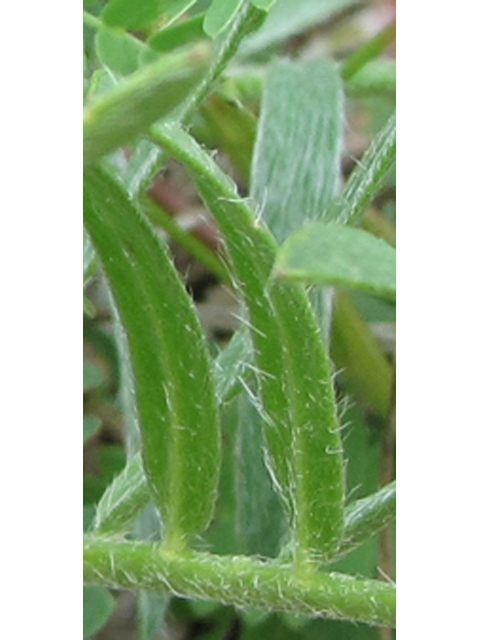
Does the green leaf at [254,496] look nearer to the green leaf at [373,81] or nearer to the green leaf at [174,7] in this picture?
the green leaf at [174,7]

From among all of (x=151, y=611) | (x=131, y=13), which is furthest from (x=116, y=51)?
(x=151, y=611)

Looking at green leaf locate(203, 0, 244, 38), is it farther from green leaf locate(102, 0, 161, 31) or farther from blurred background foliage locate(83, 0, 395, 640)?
blurred background foliage locate(83, 0, 395, 640)

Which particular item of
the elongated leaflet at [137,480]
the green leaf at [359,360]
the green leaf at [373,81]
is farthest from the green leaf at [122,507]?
the green leaf at [373,81]

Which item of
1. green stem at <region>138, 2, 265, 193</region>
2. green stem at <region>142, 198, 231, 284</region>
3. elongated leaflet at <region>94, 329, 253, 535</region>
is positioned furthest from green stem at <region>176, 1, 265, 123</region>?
green stem at <region>142, 198, 231, 284</region>

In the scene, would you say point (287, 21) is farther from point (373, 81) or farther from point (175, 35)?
point (175, 35)
